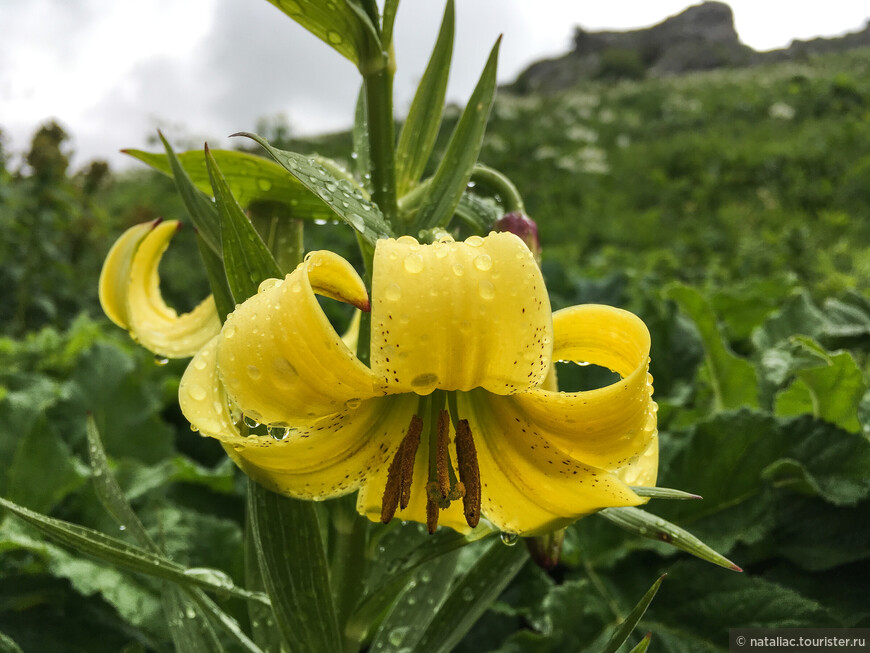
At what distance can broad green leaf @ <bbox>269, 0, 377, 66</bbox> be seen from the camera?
62 cm

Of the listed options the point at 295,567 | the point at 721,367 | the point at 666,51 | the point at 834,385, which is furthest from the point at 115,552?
the point at 666,51

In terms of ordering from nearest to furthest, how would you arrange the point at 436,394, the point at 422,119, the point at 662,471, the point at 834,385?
1. the point at 436,394
2. the point at 422,119
3. the point at 834,385
4. the point at 662,471

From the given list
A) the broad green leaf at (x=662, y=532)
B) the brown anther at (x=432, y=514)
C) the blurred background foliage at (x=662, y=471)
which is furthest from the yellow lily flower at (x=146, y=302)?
the broad green leaf at (x=662, y=532)

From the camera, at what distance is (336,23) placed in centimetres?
63

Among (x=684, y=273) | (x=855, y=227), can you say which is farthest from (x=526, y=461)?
(x=855, y=227)

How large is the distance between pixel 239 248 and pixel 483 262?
242 millimetres

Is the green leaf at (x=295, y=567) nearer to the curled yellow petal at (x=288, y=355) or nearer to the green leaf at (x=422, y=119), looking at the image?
the curled yellow petal at (x=288, y=355)

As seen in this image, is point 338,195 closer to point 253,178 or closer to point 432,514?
point 253,178

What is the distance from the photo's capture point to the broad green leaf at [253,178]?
703 mm

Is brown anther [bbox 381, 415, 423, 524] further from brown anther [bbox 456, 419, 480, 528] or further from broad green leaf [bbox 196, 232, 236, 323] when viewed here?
broad green leaf [bbox 196, 232, 236, 323]

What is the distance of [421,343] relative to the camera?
474 mm

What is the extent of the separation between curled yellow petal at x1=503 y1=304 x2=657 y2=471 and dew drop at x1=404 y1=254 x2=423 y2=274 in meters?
0.16

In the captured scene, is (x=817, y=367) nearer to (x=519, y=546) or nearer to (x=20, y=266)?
(x=519, y=546)

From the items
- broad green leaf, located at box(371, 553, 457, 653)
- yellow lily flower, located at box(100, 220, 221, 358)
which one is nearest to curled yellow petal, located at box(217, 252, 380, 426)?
yellow lily flower, located at box(100, 220, 221, 358)
